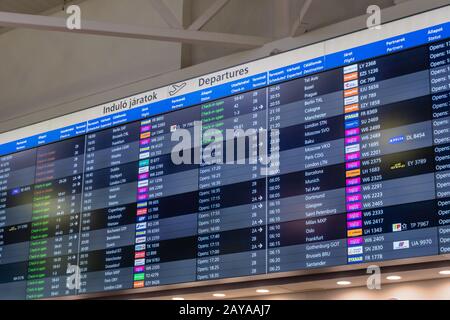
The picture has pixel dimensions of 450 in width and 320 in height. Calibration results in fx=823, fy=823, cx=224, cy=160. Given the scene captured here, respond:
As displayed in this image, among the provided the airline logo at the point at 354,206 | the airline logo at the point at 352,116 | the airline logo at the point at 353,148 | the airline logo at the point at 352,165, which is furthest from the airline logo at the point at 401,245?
the airline logo at the point at 352,116

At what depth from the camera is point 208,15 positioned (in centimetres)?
657

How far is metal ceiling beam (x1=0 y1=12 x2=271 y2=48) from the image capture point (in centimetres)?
619

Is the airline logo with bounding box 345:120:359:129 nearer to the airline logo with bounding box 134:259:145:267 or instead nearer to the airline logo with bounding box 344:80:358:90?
the airline logo with bounding box 344:80:358:90

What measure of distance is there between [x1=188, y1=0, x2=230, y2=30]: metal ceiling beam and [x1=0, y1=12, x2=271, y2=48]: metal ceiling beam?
0.87 ft

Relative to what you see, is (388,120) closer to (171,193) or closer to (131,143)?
(171,193)

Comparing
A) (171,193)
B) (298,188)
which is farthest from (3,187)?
(298,188)

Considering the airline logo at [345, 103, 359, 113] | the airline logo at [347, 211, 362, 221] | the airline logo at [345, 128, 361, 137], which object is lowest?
the airline logo at [347, 211, 362, 221]

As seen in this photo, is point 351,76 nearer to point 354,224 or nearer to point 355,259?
point 354,224

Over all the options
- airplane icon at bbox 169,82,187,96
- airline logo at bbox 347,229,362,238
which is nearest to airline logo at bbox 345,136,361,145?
airline logo at bbox 347,229,362,238

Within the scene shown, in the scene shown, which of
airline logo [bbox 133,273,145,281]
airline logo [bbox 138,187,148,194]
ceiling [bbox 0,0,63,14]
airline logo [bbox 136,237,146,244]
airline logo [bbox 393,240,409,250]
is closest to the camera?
airline logo [bbox 393,240,409,250]

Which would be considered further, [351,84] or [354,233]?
[351,84]

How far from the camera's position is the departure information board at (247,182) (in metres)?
5.04
